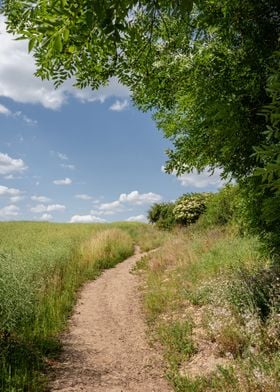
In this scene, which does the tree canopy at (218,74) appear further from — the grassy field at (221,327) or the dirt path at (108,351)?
the dirt path at (108,351)

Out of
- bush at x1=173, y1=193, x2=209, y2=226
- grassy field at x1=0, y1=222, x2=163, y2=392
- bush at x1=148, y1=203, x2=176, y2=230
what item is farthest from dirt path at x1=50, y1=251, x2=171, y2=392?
bush at x1=148, y1=203, x2=176, y2=230

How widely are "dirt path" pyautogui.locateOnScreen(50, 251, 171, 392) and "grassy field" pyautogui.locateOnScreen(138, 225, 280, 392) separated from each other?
13.3 inches

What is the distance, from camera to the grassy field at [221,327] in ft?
17.3

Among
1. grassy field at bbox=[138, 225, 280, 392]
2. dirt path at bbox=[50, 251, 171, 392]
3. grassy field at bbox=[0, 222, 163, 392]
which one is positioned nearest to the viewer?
grassy field at bbox=[138, 225, 280, 392]

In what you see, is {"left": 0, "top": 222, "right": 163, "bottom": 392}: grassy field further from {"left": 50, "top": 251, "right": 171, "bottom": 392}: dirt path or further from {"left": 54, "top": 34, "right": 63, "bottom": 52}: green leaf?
{"left": 54, "top": 34, "right": 63, "bottom": 52}: green leaf

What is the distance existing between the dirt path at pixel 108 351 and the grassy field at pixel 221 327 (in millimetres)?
338

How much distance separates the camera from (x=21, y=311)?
Result: 7.00 m

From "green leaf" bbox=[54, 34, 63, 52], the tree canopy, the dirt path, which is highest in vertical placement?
the tree canopy

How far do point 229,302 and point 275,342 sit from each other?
4.60 ft

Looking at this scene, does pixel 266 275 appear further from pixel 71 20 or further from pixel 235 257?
pixel 71 20

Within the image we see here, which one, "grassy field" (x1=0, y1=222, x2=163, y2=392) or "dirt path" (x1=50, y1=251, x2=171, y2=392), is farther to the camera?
"dirt path" (x1=50, y1=251, x2=171, y2=392)

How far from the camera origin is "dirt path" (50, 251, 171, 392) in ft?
19.2

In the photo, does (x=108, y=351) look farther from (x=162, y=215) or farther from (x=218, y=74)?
(x=162, y=215)

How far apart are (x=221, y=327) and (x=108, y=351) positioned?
2.18m
